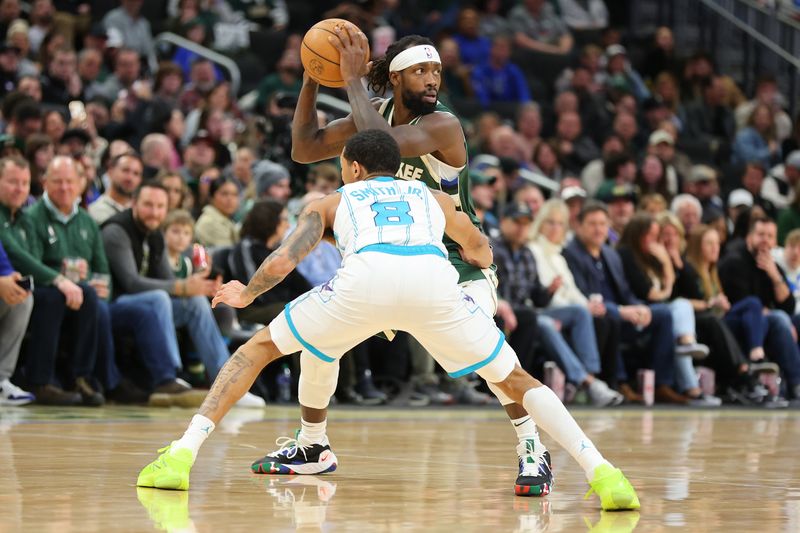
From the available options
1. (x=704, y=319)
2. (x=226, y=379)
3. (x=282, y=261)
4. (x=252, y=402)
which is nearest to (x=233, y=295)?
(x=282, y=261)

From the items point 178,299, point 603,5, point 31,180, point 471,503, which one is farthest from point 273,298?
point 603,5

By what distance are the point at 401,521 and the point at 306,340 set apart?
99cm

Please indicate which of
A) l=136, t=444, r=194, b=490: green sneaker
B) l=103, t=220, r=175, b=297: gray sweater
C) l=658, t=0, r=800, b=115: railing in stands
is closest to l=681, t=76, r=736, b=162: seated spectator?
l=658, t=0, r=800, b=115: railing in stands

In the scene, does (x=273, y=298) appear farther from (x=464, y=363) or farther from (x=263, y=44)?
(x=263, y=44)

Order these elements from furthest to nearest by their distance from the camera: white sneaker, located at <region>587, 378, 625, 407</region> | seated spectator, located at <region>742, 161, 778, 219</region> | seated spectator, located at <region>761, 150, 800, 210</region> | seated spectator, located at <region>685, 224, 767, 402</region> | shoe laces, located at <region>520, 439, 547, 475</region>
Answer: seated spectator, located at <region>761, 150, 800, 210</region>, seated spectator, located at <region>742, 161, 778, 219</region>, seated spectator, located at <region>685, 224, 767, 402</region>, white sneaker, located at <region>587, 378, 625, 407</region>, shoe laces, located at <region>520, 439, 547, 475</region>

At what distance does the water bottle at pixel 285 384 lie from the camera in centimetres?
1086

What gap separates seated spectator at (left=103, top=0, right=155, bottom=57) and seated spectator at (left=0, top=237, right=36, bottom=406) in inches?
255

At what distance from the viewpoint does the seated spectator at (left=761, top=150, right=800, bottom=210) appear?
53.5 feet

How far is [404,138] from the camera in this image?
230 inches

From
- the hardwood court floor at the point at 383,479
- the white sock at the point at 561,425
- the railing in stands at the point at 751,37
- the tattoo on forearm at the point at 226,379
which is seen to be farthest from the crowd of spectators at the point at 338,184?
the white sock at the point at 561,425

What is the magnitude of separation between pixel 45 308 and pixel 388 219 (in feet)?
16.2

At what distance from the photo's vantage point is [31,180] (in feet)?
35.4

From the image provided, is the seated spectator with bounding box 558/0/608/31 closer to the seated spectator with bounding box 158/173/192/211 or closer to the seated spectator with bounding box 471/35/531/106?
the seated spectator with bounding box 471/35/531/106

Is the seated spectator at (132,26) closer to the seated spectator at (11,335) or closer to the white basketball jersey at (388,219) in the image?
the seated spectator at (11,335)
